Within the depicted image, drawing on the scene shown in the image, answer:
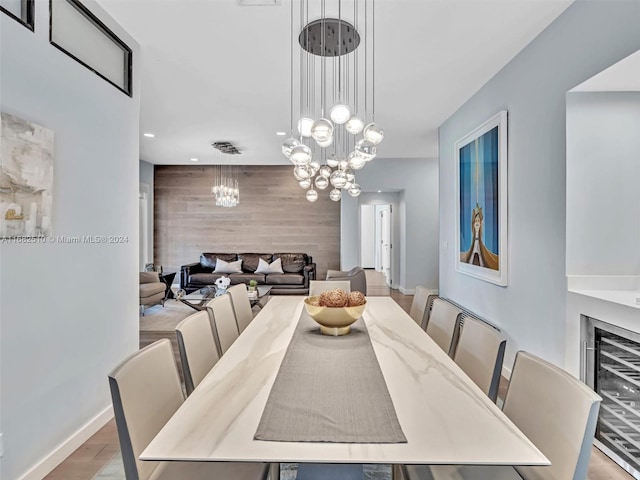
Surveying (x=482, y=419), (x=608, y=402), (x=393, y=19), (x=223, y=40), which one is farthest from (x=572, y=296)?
(x=223, y=40)

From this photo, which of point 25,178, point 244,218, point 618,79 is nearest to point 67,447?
point 25,178

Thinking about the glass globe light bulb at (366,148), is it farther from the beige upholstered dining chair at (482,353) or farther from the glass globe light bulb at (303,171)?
the beige upholstered dining chair at (482,353)

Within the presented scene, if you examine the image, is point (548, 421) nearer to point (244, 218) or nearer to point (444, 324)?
point (444, 324)

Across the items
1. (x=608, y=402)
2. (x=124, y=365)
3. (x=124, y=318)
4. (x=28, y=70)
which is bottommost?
(x=608, y=402)

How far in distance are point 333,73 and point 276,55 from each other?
1.83 feet

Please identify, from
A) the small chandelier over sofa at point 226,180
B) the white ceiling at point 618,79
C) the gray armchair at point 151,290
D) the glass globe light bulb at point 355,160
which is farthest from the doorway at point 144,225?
the white ceiling at point 618,79

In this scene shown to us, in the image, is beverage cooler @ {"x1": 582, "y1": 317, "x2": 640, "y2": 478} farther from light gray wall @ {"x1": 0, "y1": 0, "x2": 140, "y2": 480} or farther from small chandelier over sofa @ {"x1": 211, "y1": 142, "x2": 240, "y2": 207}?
small chandelier over sofa @ {"x1": 211, "y1": 142, "x2": 240, "y2": 207}

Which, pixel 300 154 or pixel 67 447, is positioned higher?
pixel 300 154

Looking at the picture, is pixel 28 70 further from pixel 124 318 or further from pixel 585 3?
pixel 585 3

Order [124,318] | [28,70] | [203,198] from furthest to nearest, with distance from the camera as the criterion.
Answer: [203,198]
[124,318]
[28,70]

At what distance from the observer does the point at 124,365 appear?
117 cm

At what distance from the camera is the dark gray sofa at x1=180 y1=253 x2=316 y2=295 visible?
22.1 ft

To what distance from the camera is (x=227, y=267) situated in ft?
23.3

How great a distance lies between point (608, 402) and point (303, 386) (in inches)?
78.0
